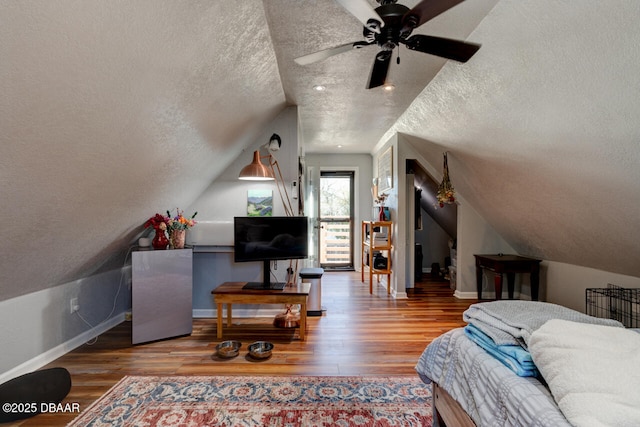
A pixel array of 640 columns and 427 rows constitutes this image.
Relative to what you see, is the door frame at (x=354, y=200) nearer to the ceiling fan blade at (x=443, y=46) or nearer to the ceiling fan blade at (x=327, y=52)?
the ceiling fan blade at (x=327, y=52)

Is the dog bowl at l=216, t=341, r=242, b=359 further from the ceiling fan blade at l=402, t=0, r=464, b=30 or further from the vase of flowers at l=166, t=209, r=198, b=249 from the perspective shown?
the ceiling fan blade at l=402, t=0, r=464, b=30

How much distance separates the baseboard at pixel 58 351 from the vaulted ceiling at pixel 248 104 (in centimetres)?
56

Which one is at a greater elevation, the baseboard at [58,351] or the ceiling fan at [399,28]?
the ceiling fan at [399,28]

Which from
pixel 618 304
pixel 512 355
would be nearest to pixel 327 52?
pixel 512 355

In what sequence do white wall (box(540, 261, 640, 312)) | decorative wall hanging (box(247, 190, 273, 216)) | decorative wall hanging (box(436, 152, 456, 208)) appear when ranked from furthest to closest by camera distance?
1. decorative wall hanging (box(436, 152, 456, 208))
2. decorative wall hanging (box(247, 190, 273, 216))
3. white wall (box(540, 261, 640, 312))

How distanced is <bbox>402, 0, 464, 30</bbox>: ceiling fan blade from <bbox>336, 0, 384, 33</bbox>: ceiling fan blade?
0.13m

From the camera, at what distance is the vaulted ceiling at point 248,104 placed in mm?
1381

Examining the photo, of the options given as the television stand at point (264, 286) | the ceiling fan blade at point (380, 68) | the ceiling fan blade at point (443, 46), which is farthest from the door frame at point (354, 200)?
the ceiling fan blade at point (443, 46)

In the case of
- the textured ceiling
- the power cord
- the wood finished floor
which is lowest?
the wood finished floor

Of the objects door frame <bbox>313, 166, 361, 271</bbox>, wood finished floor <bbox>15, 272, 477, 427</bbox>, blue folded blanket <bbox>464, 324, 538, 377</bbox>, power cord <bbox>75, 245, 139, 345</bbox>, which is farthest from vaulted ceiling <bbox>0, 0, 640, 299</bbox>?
door frame <bbox>313, 166, 361, 271</bbox>

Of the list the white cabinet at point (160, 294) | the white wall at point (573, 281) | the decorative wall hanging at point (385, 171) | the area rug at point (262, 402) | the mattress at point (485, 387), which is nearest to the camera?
the mattress at point (485, 387)

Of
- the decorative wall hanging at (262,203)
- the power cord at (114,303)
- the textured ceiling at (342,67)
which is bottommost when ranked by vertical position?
the power cord at (114,303)

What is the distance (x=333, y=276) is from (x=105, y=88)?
533 cm

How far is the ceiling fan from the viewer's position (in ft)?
4.91
